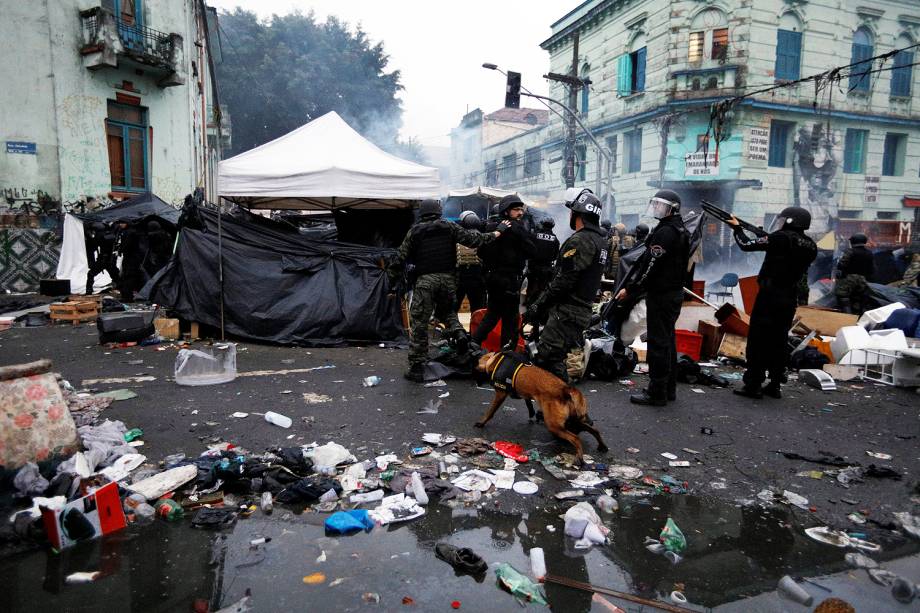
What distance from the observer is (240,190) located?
7.52 m

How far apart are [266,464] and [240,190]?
194 inches

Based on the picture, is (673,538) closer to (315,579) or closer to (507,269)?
(315,579)

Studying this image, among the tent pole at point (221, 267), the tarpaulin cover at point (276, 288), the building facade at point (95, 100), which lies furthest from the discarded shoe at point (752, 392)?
the building facade at point (95, 100)

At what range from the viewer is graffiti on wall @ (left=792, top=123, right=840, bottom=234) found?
2277cm

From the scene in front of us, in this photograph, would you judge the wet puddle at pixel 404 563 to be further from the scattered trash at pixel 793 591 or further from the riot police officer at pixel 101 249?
the riot police officer at pixel 101 249

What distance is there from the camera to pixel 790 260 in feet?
18.2

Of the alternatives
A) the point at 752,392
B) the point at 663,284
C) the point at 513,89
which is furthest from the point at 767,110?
the point at 663,284

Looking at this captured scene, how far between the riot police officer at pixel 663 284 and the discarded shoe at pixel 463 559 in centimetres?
313

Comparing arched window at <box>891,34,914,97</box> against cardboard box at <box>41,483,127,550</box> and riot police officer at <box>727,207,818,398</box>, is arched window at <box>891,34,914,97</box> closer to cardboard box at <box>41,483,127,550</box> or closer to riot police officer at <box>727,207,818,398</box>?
riot police officer at <box>727,207,818,398</box>

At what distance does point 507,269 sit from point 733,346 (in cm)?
346

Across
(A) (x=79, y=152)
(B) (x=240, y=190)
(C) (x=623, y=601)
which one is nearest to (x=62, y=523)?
(C) (x=623, y=601)

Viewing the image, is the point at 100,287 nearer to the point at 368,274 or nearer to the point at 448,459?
the point at 368,274

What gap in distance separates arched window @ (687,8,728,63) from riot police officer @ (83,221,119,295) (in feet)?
69.2

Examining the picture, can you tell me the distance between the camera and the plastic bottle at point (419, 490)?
3338 mm
